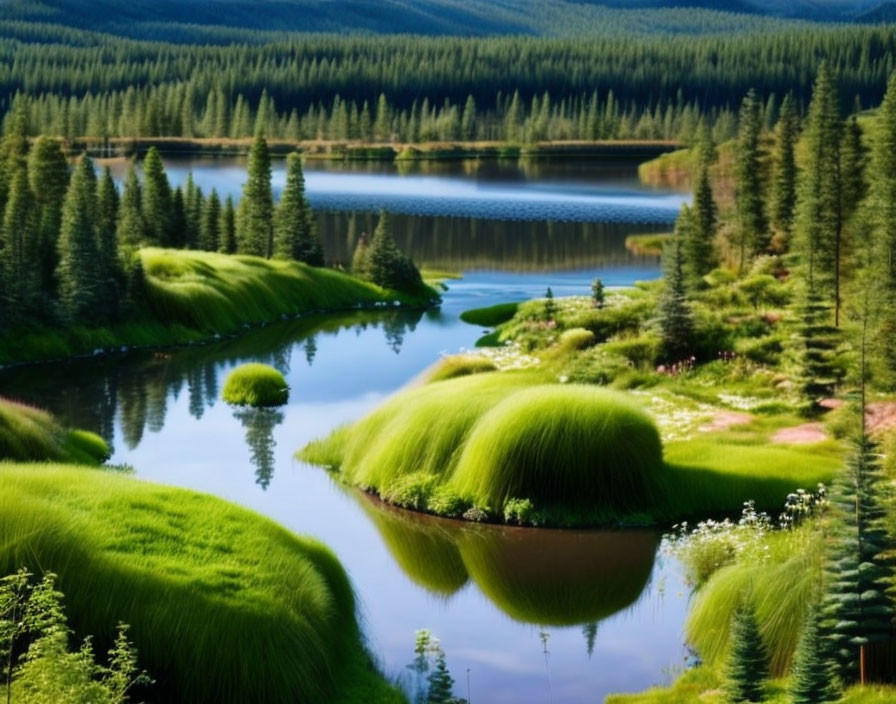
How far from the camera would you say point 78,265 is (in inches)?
2317

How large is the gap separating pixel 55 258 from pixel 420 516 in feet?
120

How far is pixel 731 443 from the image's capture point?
115ft

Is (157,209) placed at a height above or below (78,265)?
above

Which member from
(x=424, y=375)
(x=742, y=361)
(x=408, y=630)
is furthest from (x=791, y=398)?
(x=408, y=630)

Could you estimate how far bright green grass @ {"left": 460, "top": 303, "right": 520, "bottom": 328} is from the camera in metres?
73.0

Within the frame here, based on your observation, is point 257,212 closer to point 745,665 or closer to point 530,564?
point 530,564

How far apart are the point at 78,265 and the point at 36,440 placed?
30.4 m

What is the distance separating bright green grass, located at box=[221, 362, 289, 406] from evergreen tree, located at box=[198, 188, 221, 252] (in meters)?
36.5

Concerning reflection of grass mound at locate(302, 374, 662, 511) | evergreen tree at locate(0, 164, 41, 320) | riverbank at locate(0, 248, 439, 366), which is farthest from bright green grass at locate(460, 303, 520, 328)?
reflection of grass mound at locate(302, 374, 662, 511)

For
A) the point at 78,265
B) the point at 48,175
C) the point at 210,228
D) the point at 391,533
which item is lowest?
the point at 391,533

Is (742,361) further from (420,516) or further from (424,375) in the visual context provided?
(420,516)

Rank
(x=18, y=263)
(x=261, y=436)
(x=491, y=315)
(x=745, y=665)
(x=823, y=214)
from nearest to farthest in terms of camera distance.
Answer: (x=745, y=665) < (x=261, y=436) < (x=18, y=263) < (x=823, y=214) < (x=491, y=315)

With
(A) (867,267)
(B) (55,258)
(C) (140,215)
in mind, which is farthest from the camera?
(C) (140,215)

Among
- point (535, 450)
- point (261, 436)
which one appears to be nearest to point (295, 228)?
point (261, 436)
